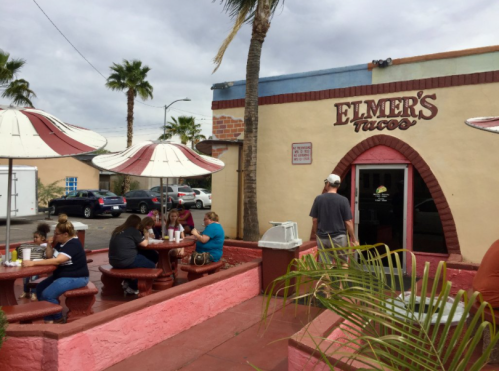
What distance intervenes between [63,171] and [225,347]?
26.7 metres

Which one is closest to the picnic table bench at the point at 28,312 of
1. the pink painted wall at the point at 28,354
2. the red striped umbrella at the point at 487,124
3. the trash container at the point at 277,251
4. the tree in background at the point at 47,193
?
the pink painted wall at the point at 28,354

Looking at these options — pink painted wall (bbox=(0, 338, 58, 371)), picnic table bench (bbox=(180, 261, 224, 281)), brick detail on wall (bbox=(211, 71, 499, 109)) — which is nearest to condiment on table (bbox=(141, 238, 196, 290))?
picnic table bench (bbox=(180, 261, 224, 281))

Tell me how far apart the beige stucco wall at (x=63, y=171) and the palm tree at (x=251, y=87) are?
21261mm

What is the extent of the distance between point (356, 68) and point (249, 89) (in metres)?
2.22

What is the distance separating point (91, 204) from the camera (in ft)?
65.6

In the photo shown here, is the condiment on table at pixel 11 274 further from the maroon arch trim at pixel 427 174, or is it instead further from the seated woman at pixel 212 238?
the maroon arch trim at pixel 427 174

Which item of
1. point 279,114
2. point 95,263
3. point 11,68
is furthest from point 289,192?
point 11,68

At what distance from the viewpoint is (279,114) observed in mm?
9109

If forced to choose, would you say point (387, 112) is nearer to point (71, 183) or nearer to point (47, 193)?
point (47, 193)

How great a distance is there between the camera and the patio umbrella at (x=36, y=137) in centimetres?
413

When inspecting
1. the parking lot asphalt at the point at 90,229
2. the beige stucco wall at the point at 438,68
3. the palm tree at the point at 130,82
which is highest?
the palm tree at the point at 130,82

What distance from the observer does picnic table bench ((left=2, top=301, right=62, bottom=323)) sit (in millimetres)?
3799

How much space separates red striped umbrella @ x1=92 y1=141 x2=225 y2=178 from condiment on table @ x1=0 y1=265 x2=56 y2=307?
5.68 feet

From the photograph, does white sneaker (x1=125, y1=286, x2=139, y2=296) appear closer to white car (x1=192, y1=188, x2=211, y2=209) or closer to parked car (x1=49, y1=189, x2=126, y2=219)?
parked car (x1=49, y1=189, x2=126, y2=219)
